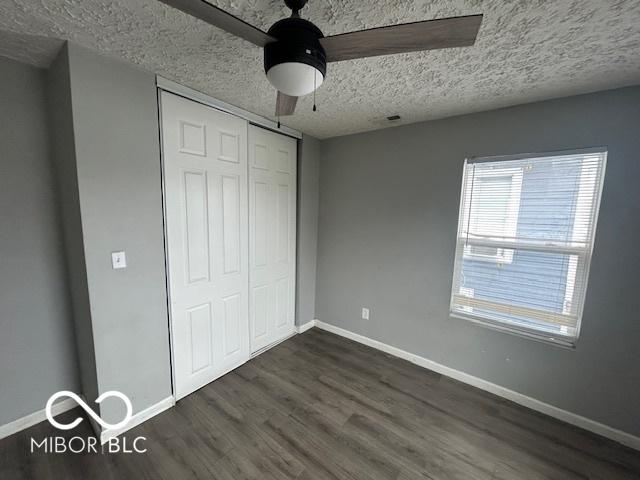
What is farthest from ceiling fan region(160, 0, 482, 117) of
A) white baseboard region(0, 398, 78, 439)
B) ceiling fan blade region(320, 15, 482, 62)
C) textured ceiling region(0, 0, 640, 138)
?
white baseboard region(0, 398, 78, 439)

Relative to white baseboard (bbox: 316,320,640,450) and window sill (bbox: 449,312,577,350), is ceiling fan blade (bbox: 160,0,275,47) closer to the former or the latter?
window sill (bbox: 449,312,577,350)

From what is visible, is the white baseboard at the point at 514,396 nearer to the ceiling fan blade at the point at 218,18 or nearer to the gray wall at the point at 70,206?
the gray wall at the point at 70,206

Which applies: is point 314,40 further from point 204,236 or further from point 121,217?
point 204,236

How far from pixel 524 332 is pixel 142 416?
9.75ft

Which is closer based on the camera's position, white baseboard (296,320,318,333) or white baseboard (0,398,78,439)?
white baseboard (0,398,78,439)

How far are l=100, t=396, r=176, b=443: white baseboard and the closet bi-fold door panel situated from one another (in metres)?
0.84

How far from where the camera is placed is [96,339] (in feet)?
5.02

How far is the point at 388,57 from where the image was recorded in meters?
1.39

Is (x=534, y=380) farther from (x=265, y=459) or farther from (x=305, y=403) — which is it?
(x=265, y=459)

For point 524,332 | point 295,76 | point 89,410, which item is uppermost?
point 295,76

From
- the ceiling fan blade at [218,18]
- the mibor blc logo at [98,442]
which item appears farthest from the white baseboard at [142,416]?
the ceiling fan blade at [218,18]

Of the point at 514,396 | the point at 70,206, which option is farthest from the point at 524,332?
the point at 70,206

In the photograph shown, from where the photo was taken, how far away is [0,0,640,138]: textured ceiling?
1.06m

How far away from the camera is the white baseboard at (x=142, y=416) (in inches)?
64.4
